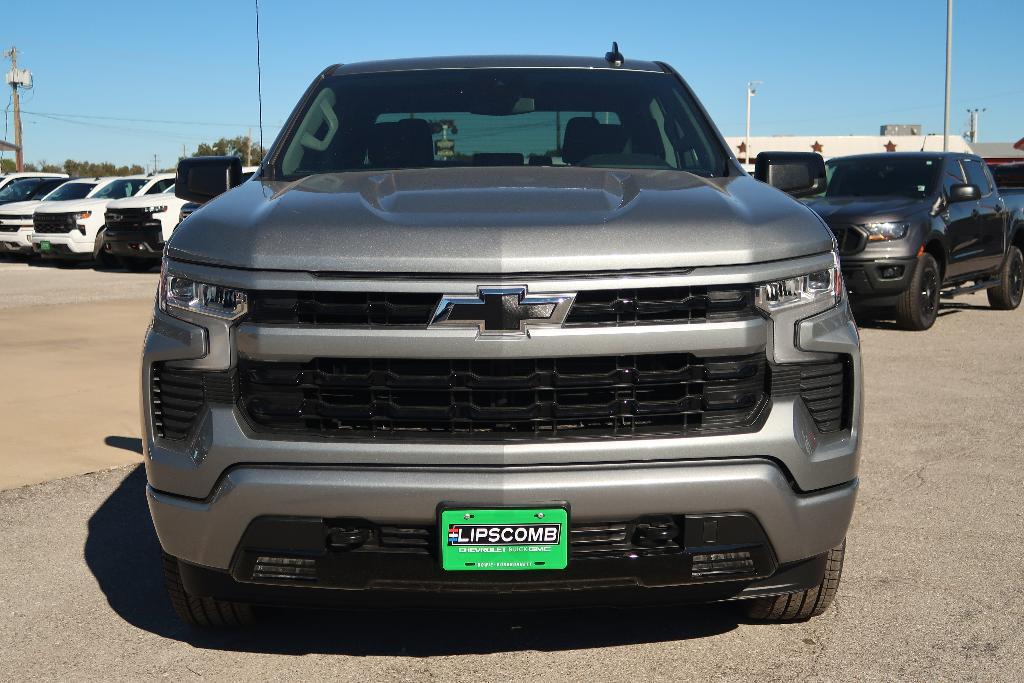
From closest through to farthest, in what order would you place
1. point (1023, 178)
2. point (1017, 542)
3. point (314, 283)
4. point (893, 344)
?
point (314, 283) < point (1017, 542) < point (893, 344) < point (1023, 178)

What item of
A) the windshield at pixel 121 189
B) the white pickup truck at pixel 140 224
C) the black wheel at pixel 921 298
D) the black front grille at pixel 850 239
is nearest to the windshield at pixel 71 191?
the windshield at pixel 121 189

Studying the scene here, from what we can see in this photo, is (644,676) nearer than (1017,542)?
Yes

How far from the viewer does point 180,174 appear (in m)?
4.87

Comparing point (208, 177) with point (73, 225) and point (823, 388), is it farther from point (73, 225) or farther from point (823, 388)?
point (73, 225)

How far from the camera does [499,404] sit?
10.4 ft

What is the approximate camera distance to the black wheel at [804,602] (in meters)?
3.77

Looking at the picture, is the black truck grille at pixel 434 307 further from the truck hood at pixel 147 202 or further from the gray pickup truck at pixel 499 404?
the truck hood at pixel 147 202

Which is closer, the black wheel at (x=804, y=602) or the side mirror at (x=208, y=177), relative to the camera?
the black wheel at (x=804, y=602)

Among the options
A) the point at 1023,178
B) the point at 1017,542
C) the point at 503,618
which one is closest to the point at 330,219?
the point at 503,618

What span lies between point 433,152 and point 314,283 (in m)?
1.61

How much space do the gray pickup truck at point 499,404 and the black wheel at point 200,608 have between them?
0.87 feet

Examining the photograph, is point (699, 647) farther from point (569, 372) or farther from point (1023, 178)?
point (1023, 178)

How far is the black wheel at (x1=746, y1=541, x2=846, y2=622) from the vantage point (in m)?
3.77

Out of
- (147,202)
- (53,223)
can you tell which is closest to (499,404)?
(147,202)
